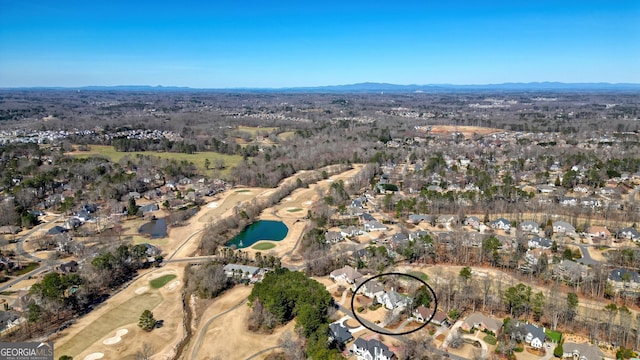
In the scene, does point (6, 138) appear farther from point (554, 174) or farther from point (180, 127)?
point (554, 174)

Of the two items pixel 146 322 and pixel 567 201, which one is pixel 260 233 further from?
pixel 567 201

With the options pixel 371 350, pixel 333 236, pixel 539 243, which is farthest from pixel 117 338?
pixel 539 243

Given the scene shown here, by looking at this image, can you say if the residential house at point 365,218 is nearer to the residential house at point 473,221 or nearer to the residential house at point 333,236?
the residential house at point 333,236

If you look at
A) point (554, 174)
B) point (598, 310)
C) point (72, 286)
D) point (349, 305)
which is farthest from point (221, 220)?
point (554, 174)

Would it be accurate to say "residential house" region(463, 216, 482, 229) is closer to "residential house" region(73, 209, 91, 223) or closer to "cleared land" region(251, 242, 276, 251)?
"cleared land" region(251, 242, 276, 251)

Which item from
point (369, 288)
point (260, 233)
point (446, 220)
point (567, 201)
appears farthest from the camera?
point (567, 201)

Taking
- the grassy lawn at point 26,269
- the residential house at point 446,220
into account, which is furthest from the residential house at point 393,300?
the grassy lawn at point 26,269
